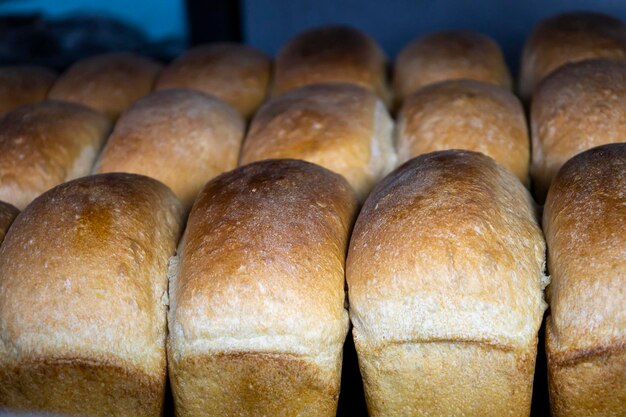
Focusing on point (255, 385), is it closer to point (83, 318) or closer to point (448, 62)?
point (83, 318)

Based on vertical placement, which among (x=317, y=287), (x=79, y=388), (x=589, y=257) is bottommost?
(x=79, y=388)

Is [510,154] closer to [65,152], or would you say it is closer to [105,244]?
[105,244]

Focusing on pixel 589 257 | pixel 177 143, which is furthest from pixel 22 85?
pixel 589 257

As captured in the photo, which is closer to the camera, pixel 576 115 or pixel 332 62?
pixel 576 115

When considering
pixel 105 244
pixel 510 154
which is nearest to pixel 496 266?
pixel 510 154

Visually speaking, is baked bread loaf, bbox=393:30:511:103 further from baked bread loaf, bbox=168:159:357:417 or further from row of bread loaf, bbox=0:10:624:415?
baked bread loaf, bbox=168:159:357:417

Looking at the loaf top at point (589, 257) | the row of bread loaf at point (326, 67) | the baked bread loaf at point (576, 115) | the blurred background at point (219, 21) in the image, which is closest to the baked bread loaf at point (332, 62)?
the row of bread loaf at point (326, 67)

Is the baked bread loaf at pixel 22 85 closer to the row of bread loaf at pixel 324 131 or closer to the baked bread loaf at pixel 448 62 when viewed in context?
the row of bread loaf at pixel 324 131

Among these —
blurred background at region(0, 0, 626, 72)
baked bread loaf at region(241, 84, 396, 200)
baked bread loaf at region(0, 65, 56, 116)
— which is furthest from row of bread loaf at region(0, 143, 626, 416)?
blurred background at region(0, 0, 626, 72)
